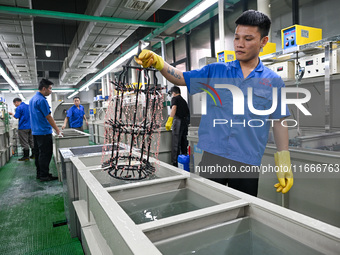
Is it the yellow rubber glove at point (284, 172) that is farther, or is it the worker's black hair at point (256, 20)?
the yellow rubber glove at point (284, 172)

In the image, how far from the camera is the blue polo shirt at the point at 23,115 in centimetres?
539

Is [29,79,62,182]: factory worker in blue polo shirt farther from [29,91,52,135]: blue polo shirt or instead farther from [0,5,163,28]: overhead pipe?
[0,5,163,28]: overhead pipe

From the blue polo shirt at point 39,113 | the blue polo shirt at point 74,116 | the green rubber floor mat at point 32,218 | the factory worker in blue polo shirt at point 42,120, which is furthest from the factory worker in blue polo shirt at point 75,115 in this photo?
the blue polo shirt at point 39,113

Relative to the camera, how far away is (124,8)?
397 cm

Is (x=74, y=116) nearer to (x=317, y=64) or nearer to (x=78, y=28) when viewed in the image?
(x=78, y=28)

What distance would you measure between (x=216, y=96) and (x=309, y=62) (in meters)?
2.00

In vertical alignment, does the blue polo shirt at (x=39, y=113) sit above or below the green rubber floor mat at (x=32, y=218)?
above

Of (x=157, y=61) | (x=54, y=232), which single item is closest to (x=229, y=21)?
(x=157, y=61)

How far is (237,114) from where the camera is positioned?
4.92 ft

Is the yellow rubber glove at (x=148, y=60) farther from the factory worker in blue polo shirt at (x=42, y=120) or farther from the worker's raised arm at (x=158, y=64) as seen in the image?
the factory worker in blue polo shirt at (x=42, y=120)

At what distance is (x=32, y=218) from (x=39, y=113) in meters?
1.60

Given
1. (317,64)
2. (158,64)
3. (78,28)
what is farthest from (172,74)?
(78,28)

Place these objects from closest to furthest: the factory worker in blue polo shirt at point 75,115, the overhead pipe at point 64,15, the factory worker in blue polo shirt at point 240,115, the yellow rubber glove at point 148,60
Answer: the yellow rubber glove at point 148,60
the factory worker in blue polo shirt at point 240,115
the overhead pipe at point 64,15
the factory worker in blue polo shirt at point 75,115

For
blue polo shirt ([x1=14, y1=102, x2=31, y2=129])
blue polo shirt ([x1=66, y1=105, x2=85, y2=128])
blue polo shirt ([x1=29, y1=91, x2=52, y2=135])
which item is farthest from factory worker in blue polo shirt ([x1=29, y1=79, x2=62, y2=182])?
blue polo shirt ([x1=66, y1=105, x2=85, y2=128])
